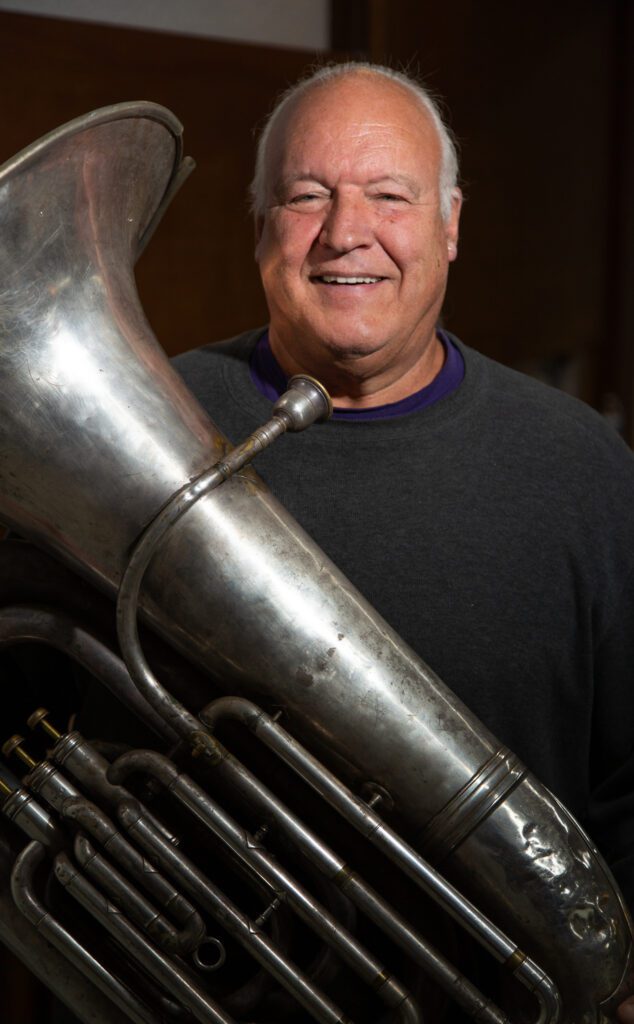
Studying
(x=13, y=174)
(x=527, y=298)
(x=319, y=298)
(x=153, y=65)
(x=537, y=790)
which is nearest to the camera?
(x=13, y=174)

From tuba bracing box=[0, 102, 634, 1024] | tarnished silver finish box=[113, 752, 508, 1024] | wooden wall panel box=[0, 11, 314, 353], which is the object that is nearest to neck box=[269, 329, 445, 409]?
tuba bracing box=[0, 102, 634, 1024]

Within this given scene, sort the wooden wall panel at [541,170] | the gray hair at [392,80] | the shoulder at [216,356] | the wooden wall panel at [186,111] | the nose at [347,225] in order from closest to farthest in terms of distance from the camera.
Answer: the nose at [347,225] → the gray hair at [392,80] → the shoulder at [216,356] → the wooden wall panel at [186,111] → the wooden wall panel at [541,170]

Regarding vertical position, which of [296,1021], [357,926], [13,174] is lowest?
[296,1021]

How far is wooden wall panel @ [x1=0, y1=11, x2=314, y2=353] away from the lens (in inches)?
81.4

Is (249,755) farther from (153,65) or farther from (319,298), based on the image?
(153,65)

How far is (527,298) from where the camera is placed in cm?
294

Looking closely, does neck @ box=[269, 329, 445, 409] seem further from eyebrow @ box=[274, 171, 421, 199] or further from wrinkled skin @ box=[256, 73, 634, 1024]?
eyebrow @ box=[274, 171, 421, 199]

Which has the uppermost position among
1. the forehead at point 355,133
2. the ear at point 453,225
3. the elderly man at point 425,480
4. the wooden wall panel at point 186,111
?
the wooden wall panel at point 186,111

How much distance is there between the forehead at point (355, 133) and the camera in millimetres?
1364

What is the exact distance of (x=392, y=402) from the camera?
1.48m

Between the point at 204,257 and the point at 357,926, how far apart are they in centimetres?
152

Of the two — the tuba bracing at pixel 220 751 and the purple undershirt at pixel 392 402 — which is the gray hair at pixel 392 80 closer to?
the purple undershirt at pixel 392 402

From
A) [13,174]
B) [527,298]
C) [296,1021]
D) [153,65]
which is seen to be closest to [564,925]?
[296,1021]

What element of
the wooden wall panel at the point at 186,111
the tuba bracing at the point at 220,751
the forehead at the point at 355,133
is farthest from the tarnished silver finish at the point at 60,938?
the wooden wall panel at the point at 186,111
